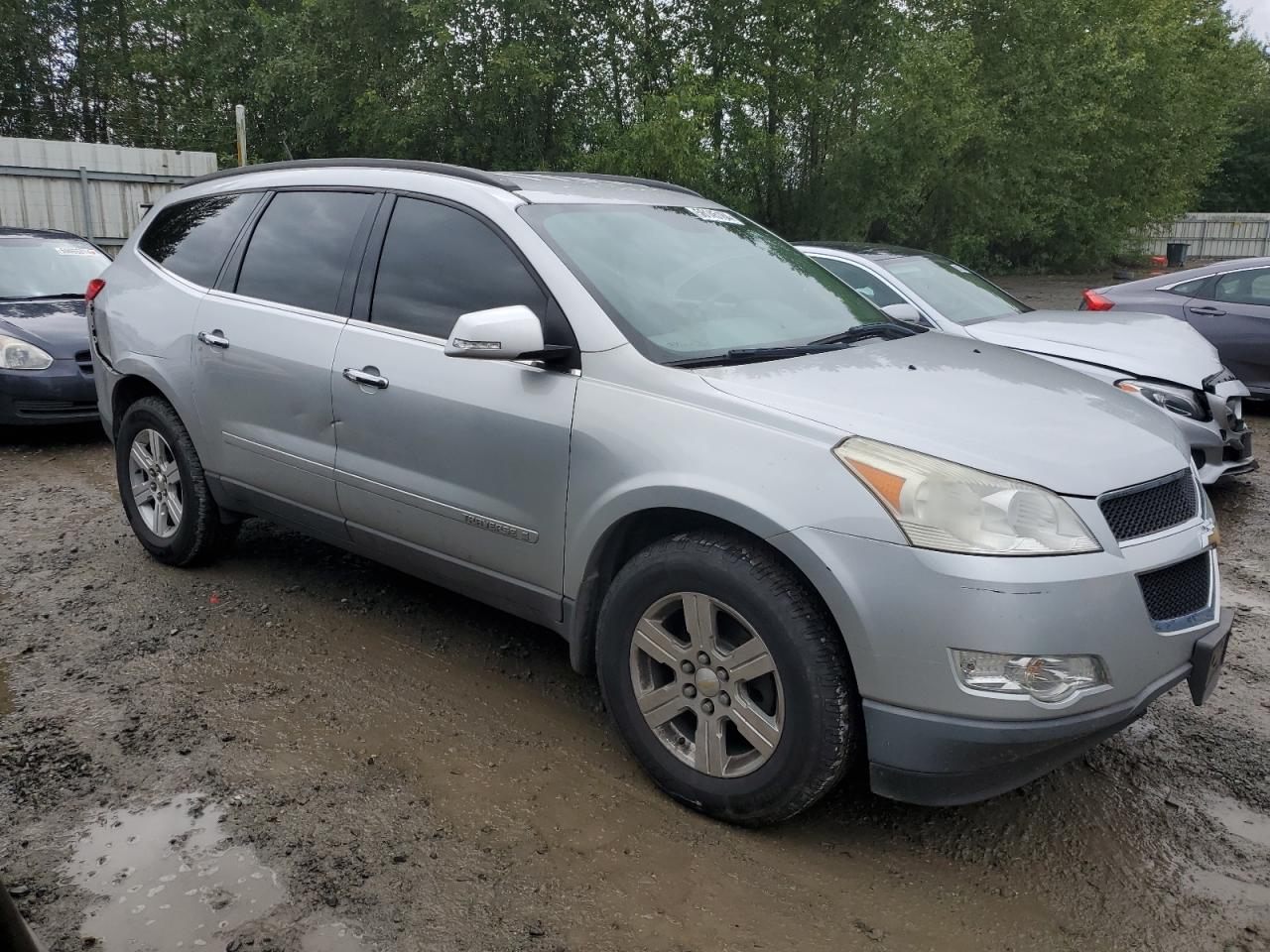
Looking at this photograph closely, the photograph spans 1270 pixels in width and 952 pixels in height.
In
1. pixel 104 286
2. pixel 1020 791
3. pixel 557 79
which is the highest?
pixel 557 79

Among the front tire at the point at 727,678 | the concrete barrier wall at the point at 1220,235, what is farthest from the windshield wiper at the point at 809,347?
the concrete barrier wall at the point at 1220,235

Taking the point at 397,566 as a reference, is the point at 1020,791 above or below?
below

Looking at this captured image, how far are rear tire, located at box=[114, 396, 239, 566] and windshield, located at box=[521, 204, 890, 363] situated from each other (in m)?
2.17

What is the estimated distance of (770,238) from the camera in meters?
4.41

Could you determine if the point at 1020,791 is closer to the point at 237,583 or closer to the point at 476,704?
the point at 476,704

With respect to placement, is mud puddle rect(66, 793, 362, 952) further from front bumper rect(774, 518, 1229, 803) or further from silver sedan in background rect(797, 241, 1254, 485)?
silver sedan in background rect(797, 241, 1254, 485)

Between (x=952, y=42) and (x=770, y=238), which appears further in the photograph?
(x=952, y=42)

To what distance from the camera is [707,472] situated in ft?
9.55

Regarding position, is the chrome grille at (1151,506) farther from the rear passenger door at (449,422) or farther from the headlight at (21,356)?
the headlight at (21,356)

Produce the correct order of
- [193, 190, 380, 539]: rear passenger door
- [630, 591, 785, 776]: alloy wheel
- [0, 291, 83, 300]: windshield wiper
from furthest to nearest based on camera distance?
[0, 291, 83, 300]: windshield wiper
[193, 190, 380, 539]: rear passenger door
[630, 591, 785, 776]: alloy wheel

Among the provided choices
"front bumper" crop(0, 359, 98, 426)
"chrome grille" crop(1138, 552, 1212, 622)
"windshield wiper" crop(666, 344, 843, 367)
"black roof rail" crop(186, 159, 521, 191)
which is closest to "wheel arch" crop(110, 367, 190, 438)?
"black roof rail" crop(186, 159, 521, 191)

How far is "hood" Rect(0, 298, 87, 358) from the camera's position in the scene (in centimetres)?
777

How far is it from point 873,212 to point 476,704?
16.0 meters

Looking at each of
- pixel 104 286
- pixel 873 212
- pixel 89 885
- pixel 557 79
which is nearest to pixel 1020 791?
pixel 89 885
